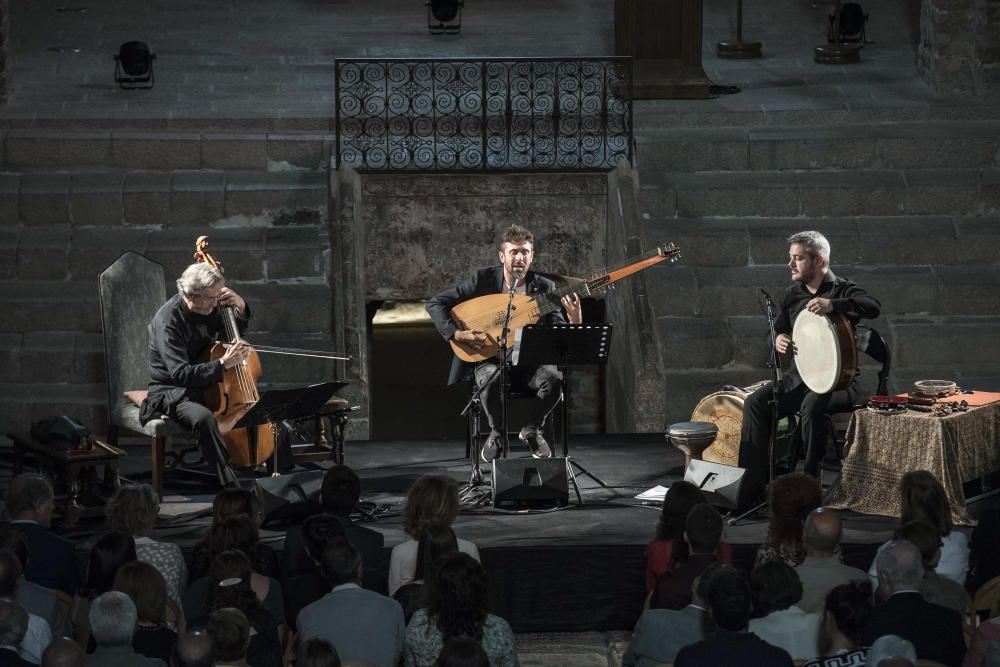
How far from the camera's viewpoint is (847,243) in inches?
459

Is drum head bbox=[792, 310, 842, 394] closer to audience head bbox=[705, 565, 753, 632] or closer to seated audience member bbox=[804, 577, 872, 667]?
seated audience member bbox=[804, 577, 872, 667]

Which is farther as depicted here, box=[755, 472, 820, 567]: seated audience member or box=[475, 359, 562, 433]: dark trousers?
box=[475, 359, 562, 433]: dark trousers

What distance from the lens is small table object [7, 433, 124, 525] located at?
27.4 ft

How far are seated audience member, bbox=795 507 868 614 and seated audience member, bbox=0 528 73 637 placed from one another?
9.00 feet

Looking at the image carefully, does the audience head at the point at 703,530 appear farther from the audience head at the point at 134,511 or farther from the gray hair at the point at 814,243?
the gray hair at the point at 814,243

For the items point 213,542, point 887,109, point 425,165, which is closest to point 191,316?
point 213,542

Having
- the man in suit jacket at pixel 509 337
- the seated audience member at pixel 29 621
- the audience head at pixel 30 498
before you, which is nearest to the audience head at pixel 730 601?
the seated audience member at pixel 29 621

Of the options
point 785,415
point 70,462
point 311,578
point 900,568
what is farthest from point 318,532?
point 785,415

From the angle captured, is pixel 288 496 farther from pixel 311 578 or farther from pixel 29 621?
pixel 29 621

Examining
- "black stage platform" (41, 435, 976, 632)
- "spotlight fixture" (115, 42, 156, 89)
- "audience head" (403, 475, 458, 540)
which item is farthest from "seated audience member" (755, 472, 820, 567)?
"spotlight fixture" (115, 42, 156, 89)

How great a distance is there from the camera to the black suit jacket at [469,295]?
362 inches

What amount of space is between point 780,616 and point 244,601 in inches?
72.1

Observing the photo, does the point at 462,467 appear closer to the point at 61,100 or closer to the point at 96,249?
the point at 96,249

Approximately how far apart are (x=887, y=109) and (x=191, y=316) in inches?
264
